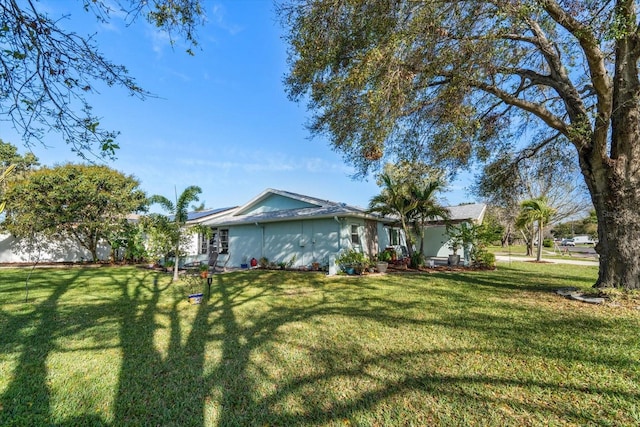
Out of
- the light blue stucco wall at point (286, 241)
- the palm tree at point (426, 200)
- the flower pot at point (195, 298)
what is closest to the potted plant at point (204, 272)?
the light blue stucco wall at point (286, 241)

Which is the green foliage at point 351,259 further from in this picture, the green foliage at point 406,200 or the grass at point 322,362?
the grass at point 322,362

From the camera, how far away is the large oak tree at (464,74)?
17.0 ft

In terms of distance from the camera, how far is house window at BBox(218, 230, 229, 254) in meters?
18.0

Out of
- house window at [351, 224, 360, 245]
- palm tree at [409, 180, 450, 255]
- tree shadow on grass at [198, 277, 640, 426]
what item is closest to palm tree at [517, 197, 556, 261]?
palm tree at [409, 180, 450, 255]

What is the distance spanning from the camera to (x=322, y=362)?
399 cm

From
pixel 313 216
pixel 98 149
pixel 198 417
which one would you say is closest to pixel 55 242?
pixel 313 216

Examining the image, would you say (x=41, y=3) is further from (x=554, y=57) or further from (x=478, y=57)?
(x=554, y=57)

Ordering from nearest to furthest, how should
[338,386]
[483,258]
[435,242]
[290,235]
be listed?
1. [338,386]
2. [483,258]
3. [290,235]
4. [435,242]

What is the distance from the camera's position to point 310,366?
12.7ft

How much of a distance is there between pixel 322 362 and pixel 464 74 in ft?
18.8

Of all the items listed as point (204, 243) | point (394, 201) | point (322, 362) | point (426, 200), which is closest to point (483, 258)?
point (426, 200)

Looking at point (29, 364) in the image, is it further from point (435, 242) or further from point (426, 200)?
point (435, 242)

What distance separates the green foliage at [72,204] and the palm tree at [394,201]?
15.3 meters

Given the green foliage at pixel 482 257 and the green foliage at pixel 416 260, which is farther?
the green foliage at pixel 482 257
